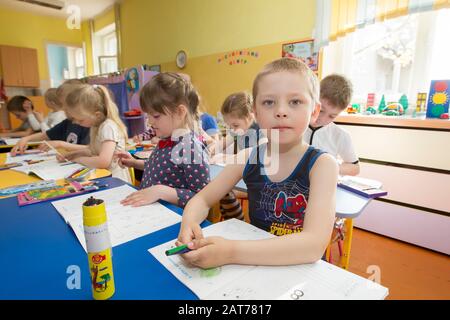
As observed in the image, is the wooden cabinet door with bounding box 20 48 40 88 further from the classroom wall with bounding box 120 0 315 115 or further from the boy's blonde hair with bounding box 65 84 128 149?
the boy's blonde hair with bounding box 65 84 128 149

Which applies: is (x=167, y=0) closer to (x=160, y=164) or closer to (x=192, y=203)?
(x=160, y=164)

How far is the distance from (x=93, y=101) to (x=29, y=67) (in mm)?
5230

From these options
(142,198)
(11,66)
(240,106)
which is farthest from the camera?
(11,66)

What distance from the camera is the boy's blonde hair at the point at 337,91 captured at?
1.38 m

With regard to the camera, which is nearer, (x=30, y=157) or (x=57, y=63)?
(x=30, y=157)

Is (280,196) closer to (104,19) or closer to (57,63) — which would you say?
(104,19)

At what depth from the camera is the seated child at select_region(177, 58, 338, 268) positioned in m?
0.53

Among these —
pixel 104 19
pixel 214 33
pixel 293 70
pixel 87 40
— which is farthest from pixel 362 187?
pixel 87 40

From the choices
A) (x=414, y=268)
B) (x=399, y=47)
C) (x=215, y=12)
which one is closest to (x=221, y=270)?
(x=414, y=268)

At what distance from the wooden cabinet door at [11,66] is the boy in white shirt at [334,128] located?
19.9 ft

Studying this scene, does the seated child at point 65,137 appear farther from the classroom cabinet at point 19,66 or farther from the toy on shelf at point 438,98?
the classroom cabinet at point 19,66

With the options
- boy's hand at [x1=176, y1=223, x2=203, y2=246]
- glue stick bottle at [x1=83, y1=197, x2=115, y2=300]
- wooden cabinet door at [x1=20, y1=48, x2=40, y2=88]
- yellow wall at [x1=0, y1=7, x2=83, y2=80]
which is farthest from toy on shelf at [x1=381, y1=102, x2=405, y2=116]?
yellow wall at [x1=0, y1=7, x2=83, y2=80]

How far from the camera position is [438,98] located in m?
1.80
